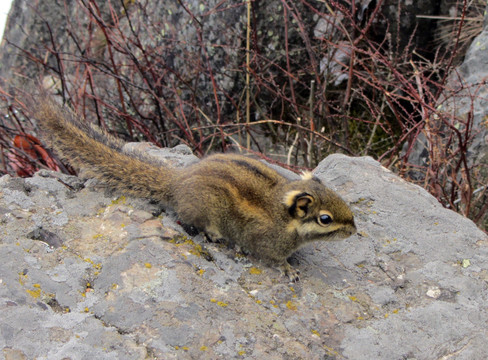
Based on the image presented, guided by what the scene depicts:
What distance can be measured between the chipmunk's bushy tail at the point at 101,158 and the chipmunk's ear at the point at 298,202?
0.86 metres

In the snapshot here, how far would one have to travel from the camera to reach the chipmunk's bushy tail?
361cm

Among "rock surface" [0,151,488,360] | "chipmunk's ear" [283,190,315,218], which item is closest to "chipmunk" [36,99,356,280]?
"chipmunk's ear" [283,190,315,218]

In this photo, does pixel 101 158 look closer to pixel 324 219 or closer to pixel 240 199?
pixel 240 199

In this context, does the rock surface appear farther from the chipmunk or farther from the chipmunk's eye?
the chipmunk's eye

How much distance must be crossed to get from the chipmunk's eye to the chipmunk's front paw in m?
0.36

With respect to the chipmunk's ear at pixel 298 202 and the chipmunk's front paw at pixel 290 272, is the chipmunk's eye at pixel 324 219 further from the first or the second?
the chipmunk's front paw at pixel 290 272

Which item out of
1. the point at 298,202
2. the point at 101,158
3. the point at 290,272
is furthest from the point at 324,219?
the point at 101,158

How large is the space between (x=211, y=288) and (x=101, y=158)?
141 centimetres

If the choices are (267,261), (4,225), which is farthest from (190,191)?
(4,225)

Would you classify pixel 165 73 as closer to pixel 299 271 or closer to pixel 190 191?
pixel 190 191

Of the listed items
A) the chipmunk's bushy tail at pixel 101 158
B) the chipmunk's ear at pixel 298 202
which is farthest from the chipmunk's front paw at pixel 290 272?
the chipmunk's bushy tail at pixel 101 158

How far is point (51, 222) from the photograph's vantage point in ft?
10.6

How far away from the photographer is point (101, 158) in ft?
12.1

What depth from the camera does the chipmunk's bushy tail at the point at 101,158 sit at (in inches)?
142
